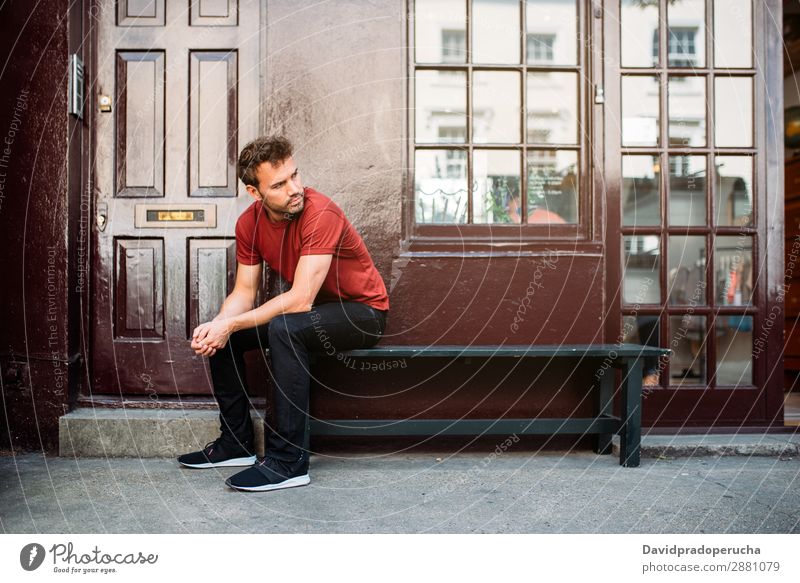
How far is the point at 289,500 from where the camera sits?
7.91 feet

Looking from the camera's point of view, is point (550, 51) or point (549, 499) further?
point (550, 51)

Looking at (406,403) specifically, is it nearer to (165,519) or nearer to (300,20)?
(165,519)

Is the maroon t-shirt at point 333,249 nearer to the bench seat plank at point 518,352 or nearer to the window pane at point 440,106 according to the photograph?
the bench seat plank at point 518,352

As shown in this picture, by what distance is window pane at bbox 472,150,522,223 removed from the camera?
3.36m

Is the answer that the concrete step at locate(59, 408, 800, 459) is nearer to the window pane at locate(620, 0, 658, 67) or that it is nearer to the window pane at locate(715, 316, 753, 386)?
the window pane at locate(715, 316, 753, 386)


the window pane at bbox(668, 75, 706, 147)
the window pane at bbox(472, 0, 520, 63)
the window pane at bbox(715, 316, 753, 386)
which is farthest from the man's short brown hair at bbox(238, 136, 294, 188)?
the window pane at bbox(715, 316, 753, 386)

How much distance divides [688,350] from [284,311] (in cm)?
226

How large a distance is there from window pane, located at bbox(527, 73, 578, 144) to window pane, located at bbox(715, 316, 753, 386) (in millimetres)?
1321

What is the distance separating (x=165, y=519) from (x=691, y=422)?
2.68 m

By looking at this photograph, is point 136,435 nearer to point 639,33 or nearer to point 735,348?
point 735,348

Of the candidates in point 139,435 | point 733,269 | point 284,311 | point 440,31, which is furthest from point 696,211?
point 139,435

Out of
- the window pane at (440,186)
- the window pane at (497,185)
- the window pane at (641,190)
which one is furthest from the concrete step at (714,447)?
the window pane at (440,186)

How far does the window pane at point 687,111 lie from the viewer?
3387 millimetres
